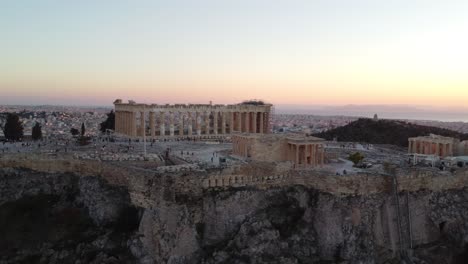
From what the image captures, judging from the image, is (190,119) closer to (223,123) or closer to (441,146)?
(223,123)

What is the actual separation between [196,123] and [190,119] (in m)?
0.97

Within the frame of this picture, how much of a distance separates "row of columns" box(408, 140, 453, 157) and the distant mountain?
50.6ft

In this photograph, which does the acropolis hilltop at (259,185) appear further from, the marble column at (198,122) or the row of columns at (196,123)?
the marble column at (198,122)

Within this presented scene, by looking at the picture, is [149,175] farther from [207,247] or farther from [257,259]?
[257,259]

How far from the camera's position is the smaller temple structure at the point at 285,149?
4047 centimetres

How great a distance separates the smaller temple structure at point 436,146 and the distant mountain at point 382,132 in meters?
15.8

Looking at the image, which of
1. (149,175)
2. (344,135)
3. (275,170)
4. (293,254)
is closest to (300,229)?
(293,254)

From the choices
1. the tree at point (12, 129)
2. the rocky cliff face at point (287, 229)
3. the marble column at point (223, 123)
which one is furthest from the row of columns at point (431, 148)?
the tree at point (12, 129)

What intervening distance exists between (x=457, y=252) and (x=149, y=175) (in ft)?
69.1

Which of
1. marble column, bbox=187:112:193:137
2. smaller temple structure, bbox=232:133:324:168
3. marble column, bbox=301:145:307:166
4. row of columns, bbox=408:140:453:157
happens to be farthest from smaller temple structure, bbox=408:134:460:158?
marble column, bbox=187:112:193:137

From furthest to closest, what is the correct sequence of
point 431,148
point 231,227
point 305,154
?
point 431,148
point 305,154
point 231,227

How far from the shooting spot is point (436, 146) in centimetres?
4741

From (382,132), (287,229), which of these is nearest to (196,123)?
(382,132)

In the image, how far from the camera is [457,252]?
3378 cm
